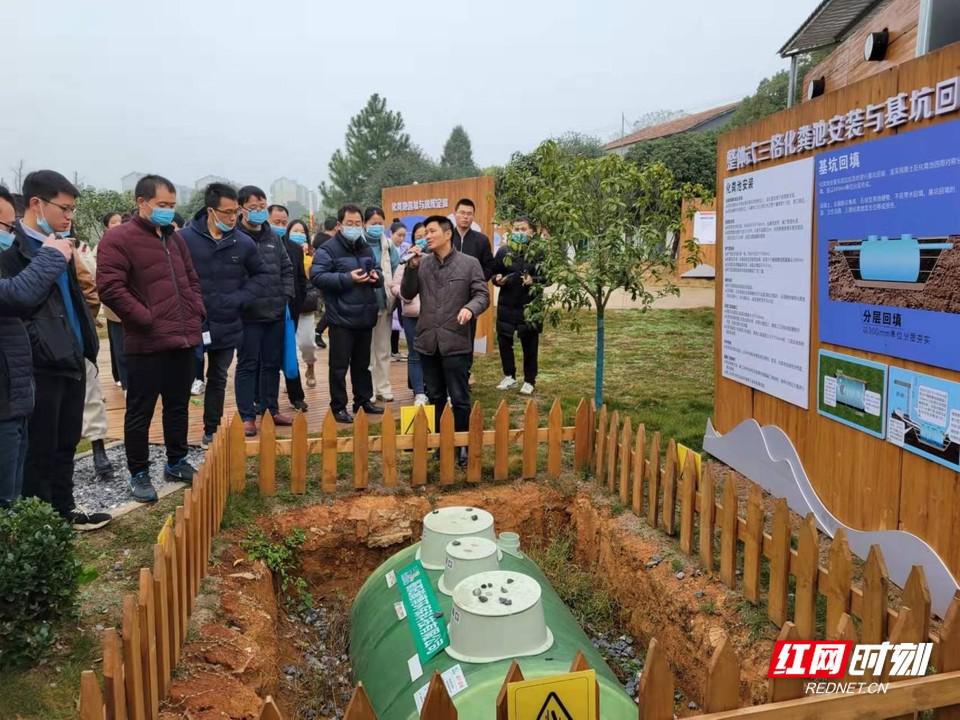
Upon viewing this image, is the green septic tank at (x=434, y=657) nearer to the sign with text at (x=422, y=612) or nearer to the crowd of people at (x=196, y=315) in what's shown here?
the sign with text at (x=422, y=612)

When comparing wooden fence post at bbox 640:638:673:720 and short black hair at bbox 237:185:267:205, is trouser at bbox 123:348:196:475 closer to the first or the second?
short black hair at bbox 237:185:267:205

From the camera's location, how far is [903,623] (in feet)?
8.02

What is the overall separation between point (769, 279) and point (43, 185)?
14.4 ft

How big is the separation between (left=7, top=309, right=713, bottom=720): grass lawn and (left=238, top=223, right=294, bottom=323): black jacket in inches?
50.3

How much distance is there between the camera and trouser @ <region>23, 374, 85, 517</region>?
4.00 metres

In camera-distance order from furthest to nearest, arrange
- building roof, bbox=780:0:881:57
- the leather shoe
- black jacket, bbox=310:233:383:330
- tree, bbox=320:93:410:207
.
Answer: tree, bbox=320:93:410:207
building roof, bbox=780:0:881:57
the leather shoe
black jacket, bbox=310:233:383:330

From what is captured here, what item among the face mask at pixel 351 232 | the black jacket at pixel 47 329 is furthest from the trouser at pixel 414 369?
the black jacket at pixel 47 329

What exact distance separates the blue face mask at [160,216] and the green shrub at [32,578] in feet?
6.29

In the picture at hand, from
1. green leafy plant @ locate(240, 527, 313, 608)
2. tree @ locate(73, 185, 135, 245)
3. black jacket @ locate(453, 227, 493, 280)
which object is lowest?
green leafy plant @ locate(240, 527, 313, 608)

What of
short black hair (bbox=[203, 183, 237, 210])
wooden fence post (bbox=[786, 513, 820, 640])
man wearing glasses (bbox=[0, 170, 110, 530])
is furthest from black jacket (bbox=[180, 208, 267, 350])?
wooden fence post (bbox=[786, 513, 820, 640])

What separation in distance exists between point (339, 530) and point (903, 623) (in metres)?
3.50

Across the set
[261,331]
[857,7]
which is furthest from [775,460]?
[857,7]

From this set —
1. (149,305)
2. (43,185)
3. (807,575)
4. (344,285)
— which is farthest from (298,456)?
(807,575)

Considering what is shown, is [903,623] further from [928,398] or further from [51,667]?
[51,667]
